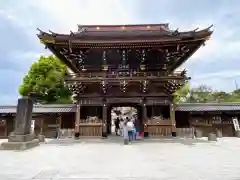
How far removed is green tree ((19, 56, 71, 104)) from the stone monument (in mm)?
18672

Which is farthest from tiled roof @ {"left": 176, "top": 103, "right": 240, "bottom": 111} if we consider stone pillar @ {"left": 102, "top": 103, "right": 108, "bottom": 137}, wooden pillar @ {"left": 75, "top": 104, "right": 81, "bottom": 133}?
wooden pillar @ {"left": 75, "top": 104, "right": 81, "bottom": 133}

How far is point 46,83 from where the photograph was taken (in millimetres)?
30719

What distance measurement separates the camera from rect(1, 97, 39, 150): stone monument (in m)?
10.9

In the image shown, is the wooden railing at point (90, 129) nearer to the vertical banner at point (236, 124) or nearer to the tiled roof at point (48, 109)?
the tiled roof at point (48, 109)

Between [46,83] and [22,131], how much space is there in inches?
797

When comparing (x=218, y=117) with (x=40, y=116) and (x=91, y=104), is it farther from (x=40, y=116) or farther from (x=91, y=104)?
(x=40, y=116)

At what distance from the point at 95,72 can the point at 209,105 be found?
42.7 feet

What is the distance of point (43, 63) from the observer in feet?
107

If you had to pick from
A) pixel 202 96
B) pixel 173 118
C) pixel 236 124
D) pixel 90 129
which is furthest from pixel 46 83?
pixel 202 96

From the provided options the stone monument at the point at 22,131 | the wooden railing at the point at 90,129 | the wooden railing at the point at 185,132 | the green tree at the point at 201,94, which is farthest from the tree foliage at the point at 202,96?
the stone monument at the point at 22,131

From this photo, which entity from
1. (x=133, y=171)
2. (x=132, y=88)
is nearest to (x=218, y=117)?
(x=132, y=88)

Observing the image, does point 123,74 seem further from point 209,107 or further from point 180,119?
point 209,107

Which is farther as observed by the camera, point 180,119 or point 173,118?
point 180,119

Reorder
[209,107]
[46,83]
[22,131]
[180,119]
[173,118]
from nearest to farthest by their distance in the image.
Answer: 1. [22,131]
2. [173,118]
3. [180,119]
4. [209,107]
5. [46,83]
